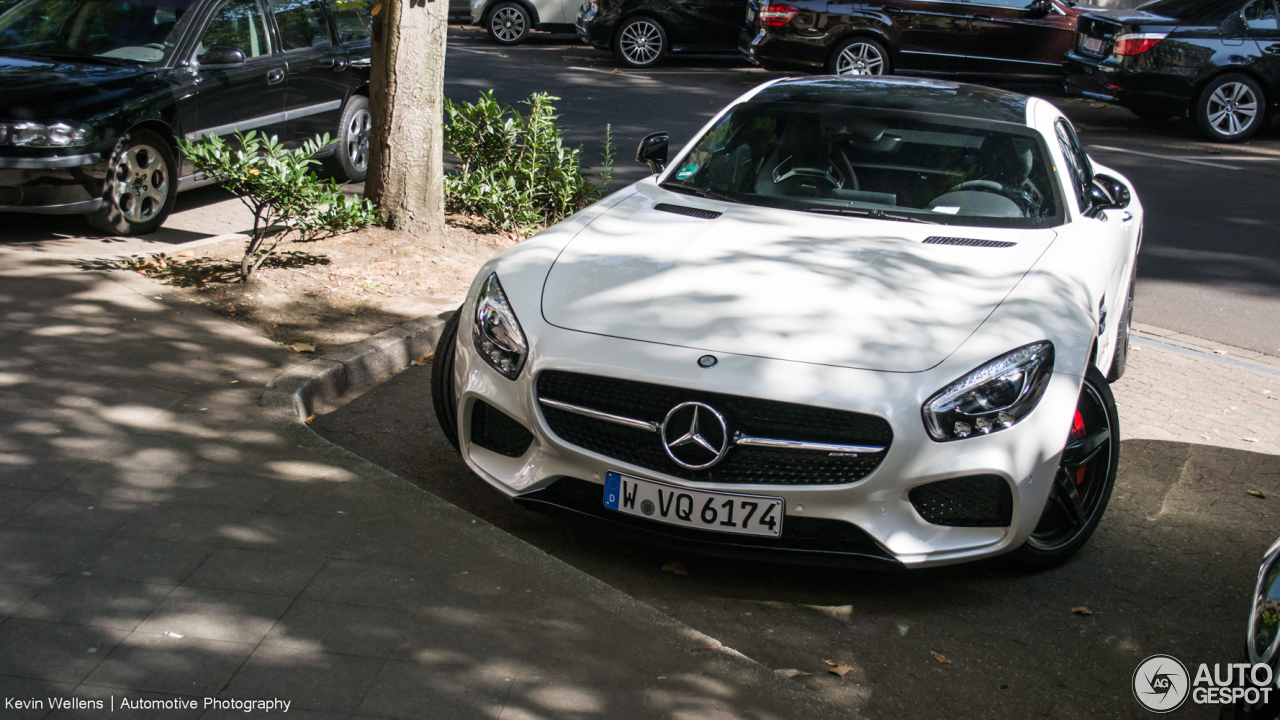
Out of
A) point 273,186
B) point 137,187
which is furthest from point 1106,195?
point 137,187

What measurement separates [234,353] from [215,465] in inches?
46.6

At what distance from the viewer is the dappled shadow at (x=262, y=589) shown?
273cm

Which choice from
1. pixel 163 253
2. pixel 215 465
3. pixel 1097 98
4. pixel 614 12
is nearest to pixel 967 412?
pixel 215 465

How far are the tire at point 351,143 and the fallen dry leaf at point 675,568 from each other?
19.9ft

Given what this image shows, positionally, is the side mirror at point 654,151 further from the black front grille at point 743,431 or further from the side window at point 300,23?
the side window at point 300,23

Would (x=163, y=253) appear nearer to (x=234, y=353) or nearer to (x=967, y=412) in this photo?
(x=234, y=353)

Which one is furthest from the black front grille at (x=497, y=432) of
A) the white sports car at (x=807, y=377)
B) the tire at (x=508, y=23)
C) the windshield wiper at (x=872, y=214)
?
the tire at (x=508, y=23)

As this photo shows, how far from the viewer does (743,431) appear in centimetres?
331

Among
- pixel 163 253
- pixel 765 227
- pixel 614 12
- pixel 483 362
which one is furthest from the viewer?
pixel 614 12

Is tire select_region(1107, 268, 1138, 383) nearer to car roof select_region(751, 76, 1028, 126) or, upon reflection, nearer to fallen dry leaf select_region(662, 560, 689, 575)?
car roof select_region(751, 76, 1028, 126)

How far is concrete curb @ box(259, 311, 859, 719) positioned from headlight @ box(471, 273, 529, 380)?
521 millimetres

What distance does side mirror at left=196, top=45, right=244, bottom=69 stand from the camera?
7449mm

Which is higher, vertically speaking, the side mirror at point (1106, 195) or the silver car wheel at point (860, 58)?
the silver car wheel at point (860, 58)

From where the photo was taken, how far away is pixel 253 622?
2.96 metres
